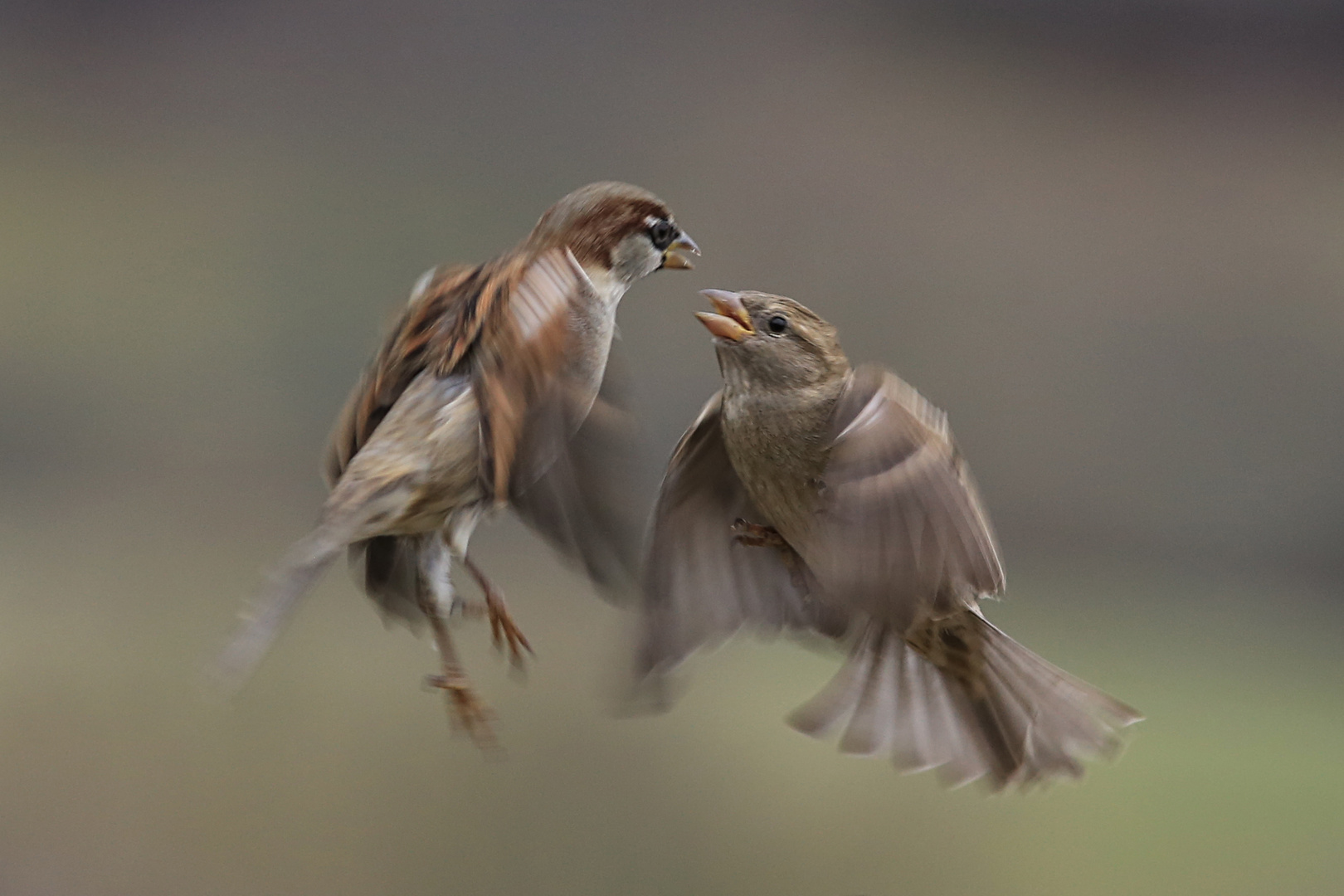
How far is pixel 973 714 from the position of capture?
4.15 ft

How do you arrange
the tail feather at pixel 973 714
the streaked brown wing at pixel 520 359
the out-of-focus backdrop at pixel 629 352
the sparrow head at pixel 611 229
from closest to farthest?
the streaked brown wing at pixel 520 359
the sparrow head at pixel 611 229
the tail feather at pixel 973 714
the out-of-focus backdrop at pixel 629 352

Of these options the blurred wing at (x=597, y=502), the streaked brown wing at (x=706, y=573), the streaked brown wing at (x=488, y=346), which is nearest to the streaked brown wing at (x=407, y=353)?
the streaked brown wing at (x=488, y=346)

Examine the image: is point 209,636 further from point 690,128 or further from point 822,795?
point 690,128

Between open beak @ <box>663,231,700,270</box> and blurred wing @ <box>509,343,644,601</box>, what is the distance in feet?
0.52

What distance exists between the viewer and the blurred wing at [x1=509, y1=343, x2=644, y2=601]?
0.96 metres

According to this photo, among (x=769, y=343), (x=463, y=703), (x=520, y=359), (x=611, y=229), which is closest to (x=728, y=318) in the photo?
(x=769, y=343)

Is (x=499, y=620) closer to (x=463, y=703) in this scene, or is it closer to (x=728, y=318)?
(x=463, y=703)

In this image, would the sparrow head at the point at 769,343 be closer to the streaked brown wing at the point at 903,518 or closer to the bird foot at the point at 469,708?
the streaked brown wing at the point at 903,518

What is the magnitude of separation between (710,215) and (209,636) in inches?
51.8

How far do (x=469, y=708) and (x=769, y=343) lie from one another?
1.33ft

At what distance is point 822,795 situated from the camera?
2541mm

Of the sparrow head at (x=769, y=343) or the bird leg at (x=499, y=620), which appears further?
the sparrow head at (x=769, y=343)

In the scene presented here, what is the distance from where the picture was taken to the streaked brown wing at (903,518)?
0.93 m

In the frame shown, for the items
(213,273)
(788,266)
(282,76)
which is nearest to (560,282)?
(788,266)
